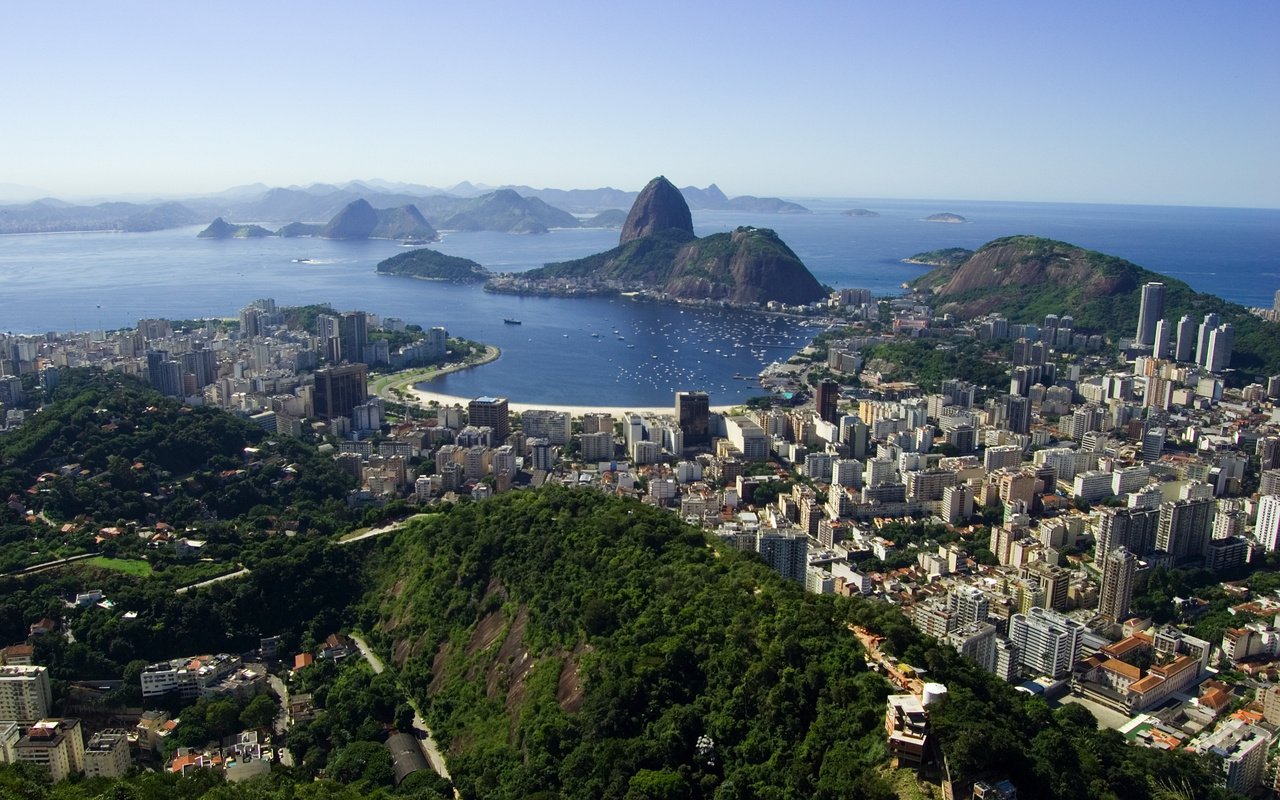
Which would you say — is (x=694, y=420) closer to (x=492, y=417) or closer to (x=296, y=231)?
(x=492, y=417)

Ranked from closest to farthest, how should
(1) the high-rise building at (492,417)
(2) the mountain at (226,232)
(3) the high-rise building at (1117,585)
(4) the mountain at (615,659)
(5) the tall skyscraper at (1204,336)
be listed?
(4) the mountain at (615,659)
(3) the high-rise building at (1117,585)
(1) the high-rise building at (492,417)
(5) the tall skyscraper at (1204,336)
(2) the mountain at (226,232)

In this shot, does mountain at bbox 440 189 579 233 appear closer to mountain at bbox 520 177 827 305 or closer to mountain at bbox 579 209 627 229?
mountain at bbox 579 209 627 229

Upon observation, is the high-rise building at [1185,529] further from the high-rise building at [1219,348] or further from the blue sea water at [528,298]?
the high-rise building at [1219,348]

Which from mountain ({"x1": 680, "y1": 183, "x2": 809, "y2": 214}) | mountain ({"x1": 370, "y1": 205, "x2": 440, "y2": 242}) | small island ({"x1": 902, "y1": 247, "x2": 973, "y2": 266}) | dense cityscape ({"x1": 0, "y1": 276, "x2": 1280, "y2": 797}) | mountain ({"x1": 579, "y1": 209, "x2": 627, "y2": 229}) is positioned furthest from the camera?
mountain ({"x1": 680, "y1": 183, "x2": 809, "y2": 214})

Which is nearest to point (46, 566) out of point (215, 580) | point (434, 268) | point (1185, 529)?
point (215, 580)

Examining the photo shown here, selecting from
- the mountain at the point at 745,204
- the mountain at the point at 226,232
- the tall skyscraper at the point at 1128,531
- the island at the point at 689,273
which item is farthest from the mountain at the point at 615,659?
the mountain at the point at 745,204

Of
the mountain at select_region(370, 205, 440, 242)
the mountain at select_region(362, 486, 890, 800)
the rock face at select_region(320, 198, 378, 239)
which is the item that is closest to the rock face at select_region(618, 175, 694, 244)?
the mountain at select_region(370, 205, 440, 242)
